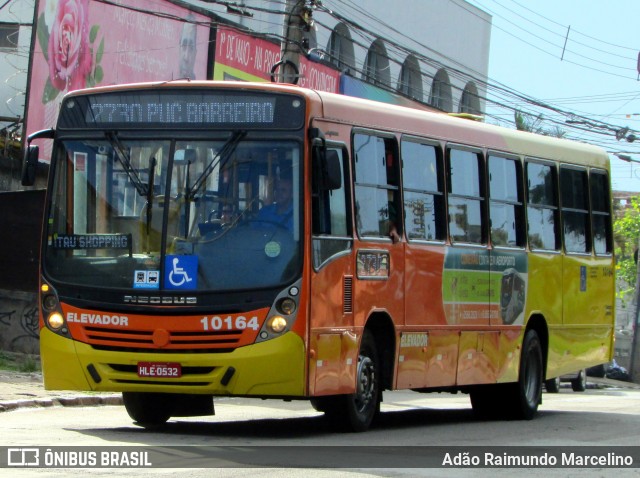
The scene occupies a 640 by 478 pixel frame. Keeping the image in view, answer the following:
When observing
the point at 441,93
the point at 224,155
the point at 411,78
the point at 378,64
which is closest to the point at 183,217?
the point at 224,155

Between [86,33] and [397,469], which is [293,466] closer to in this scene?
[397,469]

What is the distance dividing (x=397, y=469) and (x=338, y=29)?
27744 mm

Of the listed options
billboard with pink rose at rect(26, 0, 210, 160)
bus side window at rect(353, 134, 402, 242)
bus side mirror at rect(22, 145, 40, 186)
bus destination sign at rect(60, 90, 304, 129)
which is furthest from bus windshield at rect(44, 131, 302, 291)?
billboard with pink rose at rect(26, 0, 210, 160)

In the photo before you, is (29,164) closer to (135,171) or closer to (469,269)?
(135,171)

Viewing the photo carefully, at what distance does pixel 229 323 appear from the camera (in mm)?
11992

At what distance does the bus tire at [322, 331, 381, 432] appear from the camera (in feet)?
43.1

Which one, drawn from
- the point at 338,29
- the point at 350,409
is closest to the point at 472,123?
the point at 350,409

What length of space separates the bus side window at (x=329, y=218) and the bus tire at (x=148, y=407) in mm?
2341

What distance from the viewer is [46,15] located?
23.9 metres

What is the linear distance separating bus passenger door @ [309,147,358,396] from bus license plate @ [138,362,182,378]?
1.16 m

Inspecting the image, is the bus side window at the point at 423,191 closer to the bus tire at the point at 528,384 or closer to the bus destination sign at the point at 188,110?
the bus destination sign at the point at 188,110

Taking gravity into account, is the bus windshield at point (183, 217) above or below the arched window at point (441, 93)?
below

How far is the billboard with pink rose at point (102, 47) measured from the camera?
23719mm

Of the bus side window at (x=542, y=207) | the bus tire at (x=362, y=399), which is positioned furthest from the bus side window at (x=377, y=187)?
the bus side window at (x=542, y=207)
